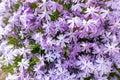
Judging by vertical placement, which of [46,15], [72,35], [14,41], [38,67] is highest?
[46,15]

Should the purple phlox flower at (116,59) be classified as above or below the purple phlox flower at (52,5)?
below

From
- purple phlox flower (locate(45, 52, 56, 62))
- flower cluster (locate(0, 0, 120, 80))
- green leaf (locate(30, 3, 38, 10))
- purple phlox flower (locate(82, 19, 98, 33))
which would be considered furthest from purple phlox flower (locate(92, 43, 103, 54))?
green leaf (locate(30, 3, 38, 10))

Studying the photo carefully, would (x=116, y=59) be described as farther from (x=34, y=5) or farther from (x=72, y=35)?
(x=34, y=5)

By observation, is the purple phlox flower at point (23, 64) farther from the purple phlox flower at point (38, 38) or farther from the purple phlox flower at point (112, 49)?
the purple phlox flower at point (112, 49)

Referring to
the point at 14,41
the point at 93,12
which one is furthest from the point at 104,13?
the point at 14,41

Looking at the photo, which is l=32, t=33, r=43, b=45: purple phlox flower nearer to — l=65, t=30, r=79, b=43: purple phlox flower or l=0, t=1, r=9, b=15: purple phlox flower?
l=65, t=30, r=79, b=43: purple phlox flower

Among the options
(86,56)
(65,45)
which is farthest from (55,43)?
(86,56)

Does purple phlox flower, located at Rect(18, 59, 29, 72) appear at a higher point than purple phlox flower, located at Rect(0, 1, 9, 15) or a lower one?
lower

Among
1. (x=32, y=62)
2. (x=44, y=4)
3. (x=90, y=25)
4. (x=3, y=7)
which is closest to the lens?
(x=90, y=25)

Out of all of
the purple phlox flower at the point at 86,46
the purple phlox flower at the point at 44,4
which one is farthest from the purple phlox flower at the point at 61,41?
the purple phlox flower at the point at 44,4
